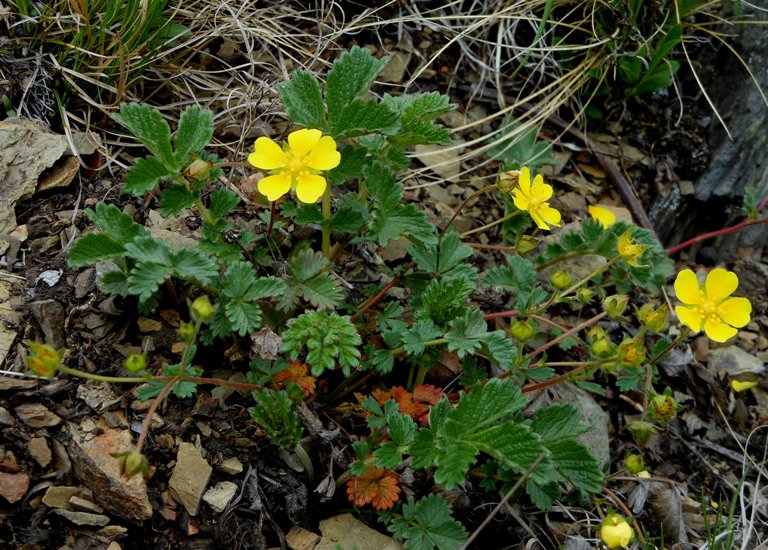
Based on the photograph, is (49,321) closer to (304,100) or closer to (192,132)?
(192,132)

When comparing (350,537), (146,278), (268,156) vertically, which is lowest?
(350,537)

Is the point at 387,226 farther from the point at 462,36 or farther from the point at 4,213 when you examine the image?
the point at 462,36

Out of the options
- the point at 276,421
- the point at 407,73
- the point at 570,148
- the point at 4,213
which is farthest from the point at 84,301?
the point at 570,148

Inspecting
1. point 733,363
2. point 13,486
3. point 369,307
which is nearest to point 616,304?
point 369,307

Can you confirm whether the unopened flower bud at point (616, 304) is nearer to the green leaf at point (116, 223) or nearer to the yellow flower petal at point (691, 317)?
the yellow flower petal at point (691, 317)

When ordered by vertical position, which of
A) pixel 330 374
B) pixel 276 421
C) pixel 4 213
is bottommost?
pixel 330 374

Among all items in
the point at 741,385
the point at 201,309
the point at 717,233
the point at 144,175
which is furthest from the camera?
the point at 717,233

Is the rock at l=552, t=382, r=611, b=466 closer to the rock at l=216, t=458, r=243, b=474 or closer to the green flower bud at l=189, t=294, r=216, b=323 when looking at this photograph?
the rock at l=216, t=458, r=243, b=474
